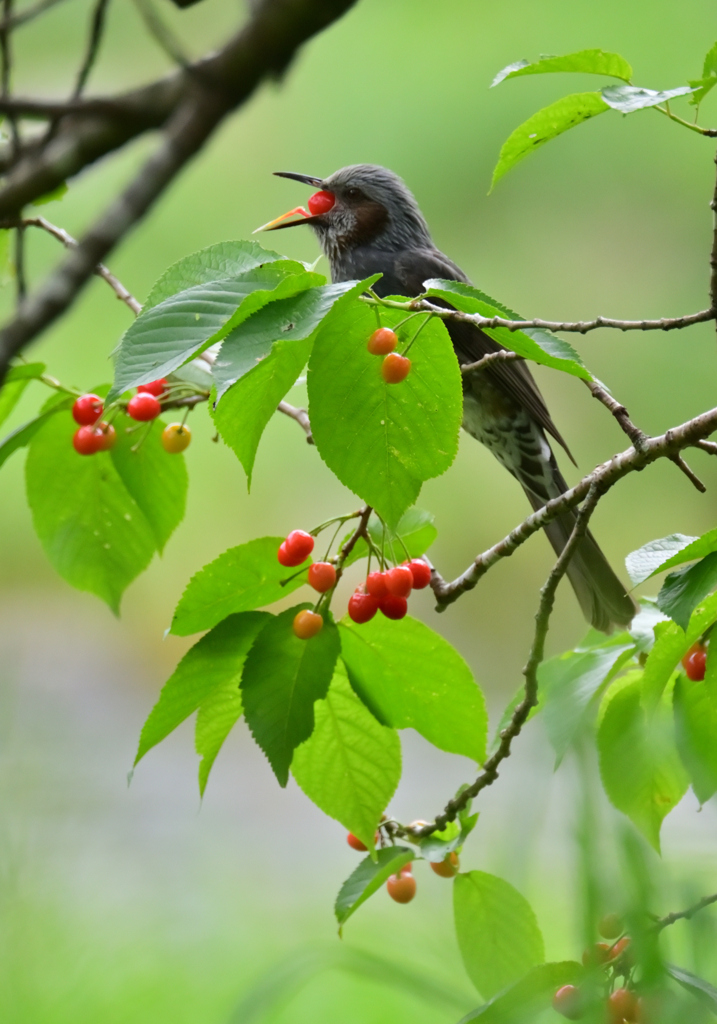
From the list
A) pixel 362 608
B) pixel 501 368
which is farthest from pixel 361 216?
pixel 362 608

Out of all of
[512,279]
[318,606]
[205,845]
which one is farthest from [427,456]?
[512,279]

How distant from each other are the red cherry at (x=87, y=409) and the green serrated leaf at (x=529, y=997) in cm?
72

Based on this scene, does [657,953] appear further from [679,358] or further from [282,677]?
[679,358]

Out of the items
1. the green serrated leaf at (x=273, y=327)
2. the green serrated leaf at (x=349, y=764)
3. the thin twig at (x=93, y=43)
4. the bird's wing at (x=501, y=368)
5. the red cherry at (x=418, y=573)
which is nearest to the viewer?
the thin twig at (x=93, y=43)

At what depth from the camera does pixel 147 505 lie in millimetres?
1086

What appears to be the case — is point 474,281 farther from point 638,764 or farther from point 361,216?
point 638,764

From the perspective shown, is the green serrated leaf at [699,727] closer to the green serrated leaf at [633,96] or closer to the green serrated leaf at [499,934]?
the green serrated leaf at [499,934]

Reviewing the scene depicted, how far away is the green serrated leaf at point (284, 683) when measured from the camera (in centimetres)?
78

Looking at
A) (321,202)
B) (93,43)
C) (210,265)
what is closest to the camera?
(93,43)

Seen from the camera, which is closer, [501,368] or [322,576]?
[322,576]

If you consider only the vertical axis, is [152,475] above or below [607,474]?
above

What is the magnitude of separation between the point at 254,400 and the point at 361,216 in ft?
4.82

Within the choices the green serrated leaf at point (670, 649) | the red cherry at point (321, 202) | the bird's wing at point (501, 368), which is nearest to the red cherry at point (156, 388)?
the green serrated leaf at point (670, 649)

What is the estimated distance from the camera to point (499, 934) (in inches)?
33.9
